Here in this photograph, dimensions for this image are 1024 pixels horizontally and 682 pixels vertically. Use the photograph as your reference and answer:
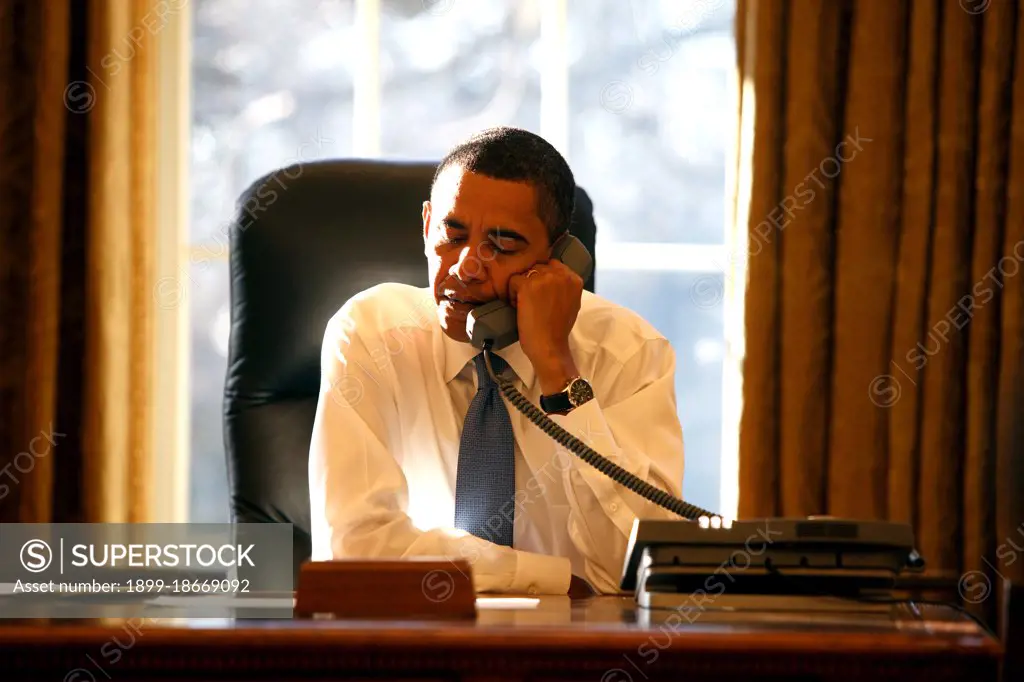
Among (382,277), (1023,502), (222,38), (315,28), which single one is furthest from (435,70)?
(1023,502)

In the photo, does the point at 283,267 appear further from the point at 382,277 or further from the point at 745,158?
the point at 745,158

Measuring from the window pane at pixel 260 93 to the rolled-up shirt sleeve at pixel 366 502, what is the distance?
1.10 meters

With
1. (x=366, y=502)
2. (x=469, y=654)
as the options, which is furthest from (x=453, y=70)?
(x=469, y=654)

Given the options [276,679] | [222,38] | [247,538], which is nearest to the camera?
[276,679]

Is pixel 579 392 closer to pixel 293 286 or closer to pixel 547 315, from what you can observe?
pixel 547 315

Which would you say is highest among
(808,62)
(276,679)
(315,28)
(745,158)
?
(315,28)

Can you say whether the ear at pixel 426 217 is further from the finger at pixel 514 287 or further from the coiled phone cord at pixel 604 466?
the coiled phone cord at pixel 604 466

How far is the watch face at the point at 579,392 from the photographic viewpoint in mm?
1599

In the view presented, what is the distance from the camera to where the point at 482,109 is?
8.81 feet

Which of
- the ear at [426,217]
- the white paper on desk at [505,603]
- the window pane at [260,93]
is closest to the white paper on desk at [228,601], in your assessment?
the white paper on desk at [505,603]

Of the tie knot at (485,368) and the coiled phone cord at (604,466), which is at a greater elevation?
the tie knot at (485,368)

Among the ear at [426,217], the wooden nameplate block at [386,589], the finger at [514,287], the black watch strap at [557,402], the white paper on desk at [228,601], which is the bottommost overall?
the white paper on desk at [228,601]

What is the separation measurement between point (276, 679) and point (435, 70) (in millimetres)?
2046

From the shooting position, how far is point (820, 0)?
2.41 metres
